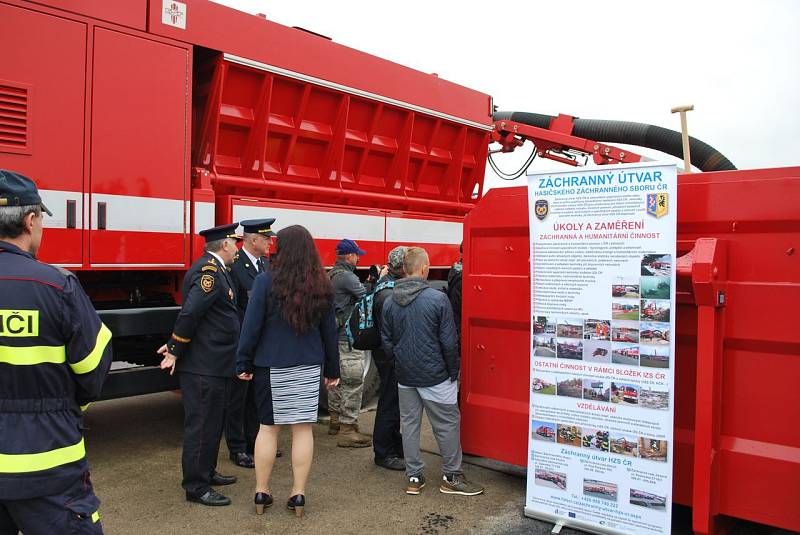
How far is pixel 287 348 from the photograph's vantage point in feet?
12.4

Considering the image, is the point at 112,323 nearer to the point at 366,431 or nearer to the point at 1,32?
the point at 1,32

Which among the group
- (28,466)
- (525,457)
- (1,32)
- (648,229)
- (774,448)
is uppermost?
(1,32)

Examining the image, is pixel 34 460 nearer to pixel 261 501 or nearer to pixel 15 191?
pixel 15 191

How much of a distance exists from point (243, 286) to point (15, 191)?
8.29 ft

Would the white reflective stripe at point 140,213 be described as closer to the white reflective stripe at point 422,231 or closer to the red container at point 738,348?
the white reflective stripe at point 422,231

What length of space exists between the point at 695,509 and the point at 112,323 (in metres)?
3.62

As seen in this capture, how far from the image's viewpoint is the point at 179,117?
471 cm

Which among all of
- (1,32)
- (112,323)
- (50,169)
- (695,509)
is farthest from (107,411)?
(695,509)

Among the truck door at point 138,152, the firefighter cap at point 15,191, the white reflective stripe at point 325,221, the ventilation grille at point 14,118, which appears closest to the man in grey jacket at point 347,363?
the white reflective stripe at point 325,221

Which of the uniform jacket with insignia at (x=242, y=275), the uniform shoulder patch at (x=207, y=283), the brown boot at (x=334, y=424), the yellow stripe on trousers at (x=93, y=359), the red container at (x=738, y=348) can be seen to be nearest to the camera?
the yellow stripe on trousers at (x=93, y=359)

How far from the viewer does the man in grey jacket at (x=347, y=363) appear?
528 cm

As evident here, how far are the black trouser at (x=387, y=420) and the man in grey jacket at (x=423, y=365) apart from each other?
477 mm

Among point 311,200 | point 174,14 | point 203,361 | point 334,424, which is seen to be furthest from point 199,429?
point 174,14

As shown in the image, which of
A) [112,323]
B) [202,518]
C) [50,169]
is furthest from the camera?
[112,323]
